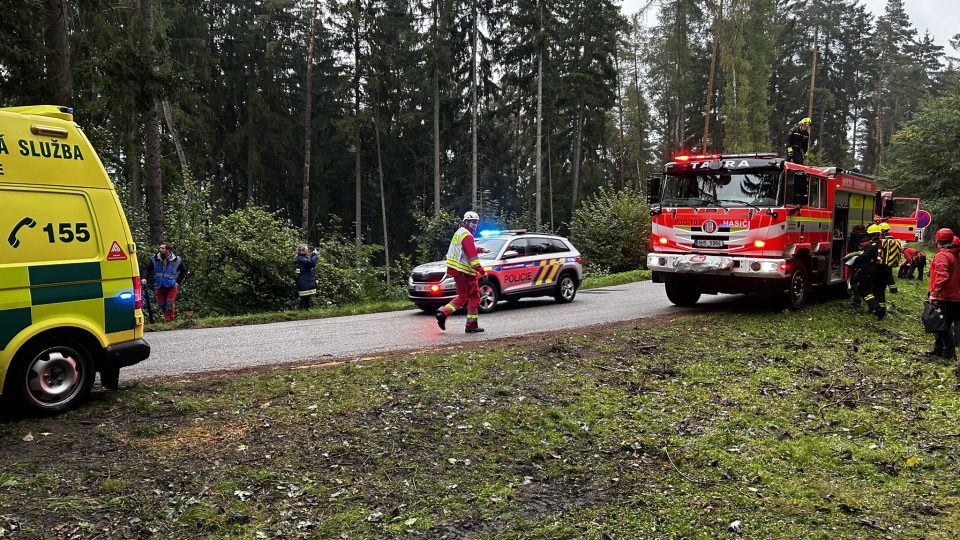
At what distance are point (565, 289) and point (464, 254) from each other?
5603mm

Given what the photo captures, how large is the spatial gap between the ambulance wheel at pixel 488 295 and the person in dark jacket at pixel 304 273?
14.7 feet

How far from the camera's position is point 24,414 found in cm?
496

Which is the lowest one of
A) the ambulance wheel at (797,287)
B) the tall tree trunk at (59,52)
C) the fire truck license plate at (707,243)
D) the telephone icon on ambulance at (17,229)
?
the ambulance wheel at (797,287)

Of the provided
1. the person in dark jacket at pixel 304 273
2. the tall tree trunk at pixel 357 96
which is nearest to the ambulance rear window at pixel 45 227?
the person in dark jacket at pixel 304 273

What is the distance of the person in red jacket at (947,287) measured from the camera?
808 centimetres

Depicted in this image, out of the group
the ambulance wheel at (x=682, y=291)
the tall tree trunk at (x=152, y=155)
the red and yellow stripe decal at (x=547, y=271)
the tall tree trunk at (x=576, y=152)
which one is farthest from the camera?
the tall tree trunk at (x=576, y=152)

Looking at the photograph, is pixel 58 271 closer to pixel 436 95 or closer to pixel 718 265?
pixel 718 265

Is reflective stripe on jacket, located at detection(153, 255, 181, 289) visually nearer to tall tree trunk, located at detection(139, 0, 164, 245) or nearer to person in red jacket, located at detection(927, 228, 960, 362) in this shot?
tall tree trunk, located at detection(139, 0, 164, 245)

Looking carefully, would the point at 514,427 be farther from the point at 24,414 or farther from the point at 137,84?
the point at 137,84

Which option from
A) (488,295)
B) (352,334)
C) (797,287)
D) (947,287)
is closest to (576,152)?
(488,295)

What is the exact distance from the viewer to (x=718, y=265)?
436 inches

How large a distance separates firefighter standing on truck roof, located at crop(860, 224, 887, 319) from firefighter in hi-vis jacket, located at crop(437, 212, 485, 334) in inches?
296

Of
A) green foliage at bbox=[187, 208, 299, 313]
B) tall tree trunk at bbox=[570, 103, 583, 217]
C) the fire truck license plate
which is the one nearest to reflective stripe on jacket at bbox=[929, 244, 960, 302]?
the fire truck license plate

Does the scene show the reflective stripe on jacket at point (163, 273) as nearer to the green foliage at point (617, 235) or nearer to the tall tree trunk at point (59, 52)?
the tall tree trunk at point (59, 52)
